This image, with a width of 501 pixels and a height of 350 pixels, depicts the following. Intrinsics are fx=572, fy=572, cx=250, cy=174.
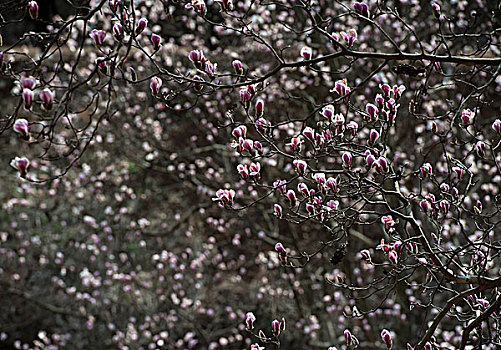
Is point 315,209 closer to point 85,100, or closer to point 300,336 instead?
point 300,336

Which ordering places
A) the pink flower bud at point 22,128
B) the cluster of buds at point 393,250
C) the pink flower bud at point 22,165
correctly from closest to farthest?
1. the pink flower bud at point 22,128
2. the pink flower bud at point 22,165
3. the cluster of buds at point 393,250

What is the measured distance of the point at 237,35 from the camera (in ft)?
22.1

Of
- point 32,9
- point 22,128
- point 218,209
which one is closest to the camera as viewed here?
point 22,128

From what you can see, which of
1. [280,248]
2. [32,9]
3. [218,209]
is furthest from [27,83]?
[218,209]

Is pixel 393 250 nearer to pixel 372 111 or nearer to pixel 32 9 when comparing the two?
pixel 372 111

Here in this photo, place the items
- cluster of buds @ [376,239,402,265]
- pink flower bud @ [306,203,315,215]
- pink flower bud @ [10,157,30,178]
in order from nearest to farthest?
pink flower bud @ [10,157,30,178]
cluster of buds @ [376,239,402,265]
pink flower bud @ [306,203,315,215]

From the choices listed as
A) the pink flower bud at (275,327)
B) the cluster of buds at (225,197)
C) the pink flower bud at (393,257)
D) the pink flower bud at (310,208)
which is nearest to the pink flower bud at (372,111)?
the pink flower bud at (310,208)

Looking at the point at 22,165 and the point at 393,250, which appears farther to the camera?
the point at 393,250

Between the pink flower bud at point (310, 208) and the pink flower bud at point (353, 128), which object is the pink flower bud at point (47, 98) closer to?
the pink flower bud at point (310, 208)

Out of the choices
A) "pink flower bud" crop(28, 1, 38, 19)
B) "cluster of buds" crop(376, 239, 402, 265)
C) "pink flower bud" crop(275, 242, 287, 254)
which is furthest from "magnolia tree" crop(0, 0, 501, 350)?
"pink flower bud" crop(28, 1, 38, 19)

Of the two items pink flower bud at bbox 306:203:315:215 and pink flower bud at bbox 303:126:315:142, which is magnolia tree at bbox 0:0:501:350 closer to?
pink flower bud at bbox 306:203:315:215

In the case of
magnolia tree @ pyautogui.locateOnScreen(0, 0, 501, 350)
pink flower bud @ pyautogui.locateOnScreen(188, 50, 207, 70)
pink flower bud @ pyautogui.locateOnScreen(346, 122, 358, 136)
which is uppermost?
magnolia tree @ pyautogui.locateOnScreen(0, 0, 501, 350)

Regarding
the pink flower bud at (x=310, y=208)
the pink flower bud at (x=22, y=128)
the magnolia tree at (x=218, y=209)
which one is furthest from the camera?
the magnolia tree at (x=218, y=209)

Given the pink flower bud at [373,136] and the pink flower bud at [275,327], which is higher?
the pink flower bud at [373,136]
